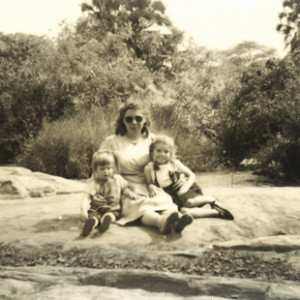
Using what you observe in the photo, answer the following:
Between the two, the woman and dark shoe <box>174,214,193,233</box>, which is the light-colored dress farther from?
dark shoe <box>174,214,193,233</box>

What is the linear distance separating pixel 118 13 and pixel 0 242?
2364mm

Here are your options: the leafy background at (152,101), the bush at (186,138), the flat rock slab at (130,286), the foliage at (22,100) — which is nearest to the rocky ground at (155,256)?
the flat rock slab at (130,286)

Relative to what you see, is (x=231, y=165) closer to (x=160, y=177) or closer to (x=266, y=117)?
(x=266, y=117)

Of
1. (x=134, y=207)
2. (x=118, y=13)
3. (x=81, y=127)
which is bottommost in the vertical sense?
(x=134, y=207)

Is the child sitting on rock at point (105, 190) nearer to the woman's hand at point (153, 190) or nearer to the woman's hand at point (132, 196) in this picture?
the woman's hand at point (132, 196)

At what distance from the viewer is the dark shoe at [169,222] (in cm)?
290

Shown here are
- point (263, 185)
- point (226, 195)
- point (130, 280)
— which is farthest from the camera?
point (263, 185)

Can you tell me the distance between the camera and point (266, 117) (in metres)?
7.06

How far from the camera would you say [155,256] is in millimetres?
2623

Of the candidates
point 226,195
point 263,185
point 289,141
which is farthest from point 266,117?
point 226,195

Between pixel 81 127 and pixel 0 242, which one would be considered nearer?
pixel 0 242

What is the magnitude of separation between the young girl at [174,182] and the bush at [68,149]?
3131 millimetres

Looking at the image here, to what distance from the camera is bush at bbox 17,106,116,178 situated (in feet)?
20.8

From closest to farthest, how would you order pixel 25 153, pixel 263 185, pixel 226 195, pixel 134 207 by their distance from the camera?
1. pixel 134 207
2. pixel 226 195
3. pixel 263 185
4. pixel 25 153
